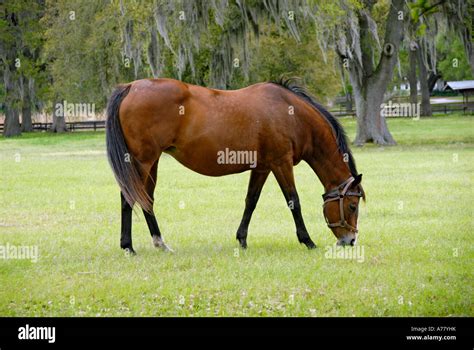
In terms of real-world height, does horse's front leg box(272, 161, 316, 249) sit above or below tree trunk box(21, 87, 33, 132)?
above

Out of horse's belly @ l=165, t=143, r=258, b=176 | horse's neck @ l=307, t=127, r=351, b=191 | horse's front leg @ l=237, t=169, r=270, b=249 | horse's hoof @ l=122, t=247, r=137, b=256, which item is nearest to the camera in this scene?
horse's hoof @ l=122, t=247, r=137, b=256

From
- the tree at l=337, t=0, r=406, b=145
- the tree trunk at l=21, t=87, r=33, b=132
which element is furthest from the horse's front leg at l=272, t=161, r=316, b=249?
the tree trunk at l=21, t=87, r=33, b=132

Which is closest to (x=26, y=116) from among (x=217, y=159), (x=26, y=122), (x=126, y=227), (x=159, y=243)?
(x=26, y=122)

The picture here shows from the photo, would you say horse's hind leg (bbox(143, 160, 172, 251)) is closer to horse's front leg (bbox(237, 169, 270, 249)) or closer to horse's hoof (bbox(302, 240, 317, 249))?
horse's front leg (bbox(237, 169, 270, 249))

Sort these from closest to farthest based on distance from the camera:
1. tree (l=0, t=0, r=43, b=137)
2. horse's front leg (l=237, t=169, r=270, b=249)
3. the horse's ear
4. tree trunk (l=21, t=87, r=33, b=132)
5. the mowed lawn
A: the mowed lawn < the horse's ear < horse's front leg (l=237, t=169, r=270, b=249) < tree (l=0, t=0, r=43, b=137) < tree trunk (l=21, t=87, r=33, b=132)

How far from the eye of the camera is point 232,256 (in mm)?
9547

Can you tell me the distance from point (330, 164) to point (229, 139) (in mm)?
1220

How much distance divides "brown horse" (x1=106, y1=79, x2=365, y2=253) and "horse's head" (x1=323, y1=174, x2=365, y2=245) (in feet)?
0.04

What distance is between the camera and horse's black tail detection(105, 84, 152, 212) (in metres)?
9.30

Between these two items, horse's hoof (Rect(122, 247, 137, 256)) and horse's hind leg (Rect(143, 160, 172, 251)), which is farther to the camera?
horse's hind leg (Rect(143, 160, 172, 251))

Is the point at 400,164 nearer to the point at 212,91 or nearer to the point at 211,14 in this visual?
the point at 211,14

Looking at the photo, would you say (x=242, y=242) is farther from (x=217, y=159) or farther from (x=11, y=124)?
(x=11, y=124)

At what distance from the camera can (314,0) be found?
89.8 ft

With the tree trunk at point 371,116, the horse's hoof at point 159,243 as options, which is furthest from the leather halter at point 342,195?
the tree trunk at point 371,116
